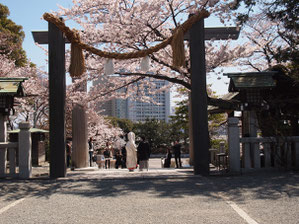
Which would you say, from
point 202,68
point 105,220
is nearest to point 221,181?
point 202,68

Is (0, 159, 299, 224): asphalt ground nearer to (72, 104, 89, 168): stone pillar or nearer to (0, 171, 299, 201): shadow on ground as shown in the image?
(0, 171, 299, 201): shadow on ground

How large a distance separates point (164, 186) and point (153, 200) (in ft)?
4.64

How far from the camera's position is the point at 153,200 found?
5.83m

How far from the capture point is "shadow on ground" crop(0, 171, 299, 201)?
6316 mm

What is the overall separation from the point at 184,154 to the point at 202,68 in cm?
2759

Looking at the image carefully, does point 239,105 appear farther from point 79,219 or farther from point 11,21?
point 11,21

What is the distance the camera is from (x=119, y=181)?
796cm

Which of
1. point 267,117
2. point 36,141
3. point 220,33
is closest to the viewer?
point 267,117

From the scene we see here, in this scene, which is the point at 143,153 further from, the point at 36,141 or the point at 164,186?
the point at 36,141

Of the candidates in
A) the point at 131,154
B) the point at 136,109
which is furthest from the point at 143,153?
the point at 136,109

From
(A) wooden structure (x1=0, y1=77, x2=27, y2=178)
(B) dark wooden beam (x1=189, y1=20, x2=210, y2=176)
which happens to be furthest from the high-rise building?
(B) dark wooden beam (x1=189, y1=20, x2=210, y2=176)

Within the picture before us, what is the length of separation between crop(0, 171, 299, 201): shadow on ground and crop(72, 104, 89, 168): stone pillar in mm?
5325

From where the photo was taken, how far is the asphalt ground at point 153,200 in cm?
469

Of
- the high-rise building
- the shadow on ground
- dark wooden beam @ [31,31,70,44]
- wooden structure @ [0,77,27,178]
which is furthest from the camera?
the high-rise building
